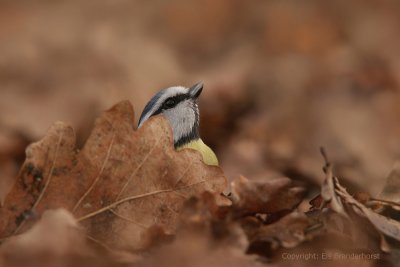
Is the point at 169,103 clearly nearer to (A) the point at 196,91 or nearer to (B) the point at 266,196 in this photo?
(A) the point at 196,91

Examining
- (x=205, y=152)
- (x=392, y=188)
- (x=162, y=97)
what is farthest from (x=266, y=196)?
(x=162, y=97)

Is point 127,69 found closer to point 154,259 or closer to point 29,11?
point 29,11

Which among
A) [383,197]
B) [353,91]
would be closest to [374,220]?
[383,197]

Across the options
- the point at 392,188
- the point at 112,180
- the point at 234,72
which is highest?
the point at 234,72

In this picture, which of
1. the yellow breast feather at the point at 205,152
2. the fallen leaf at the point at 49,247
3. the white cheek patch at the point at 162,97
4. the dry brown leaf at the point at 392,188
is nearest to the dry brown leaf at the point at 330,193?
the dry brown leaf at the point at 392,188

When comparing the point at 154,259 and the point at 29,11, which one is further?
the point at 29,11

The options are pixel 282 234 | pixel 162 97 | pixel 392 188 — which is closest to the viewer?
pixel 282 234

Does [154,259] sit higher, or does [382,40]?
[382,40]
